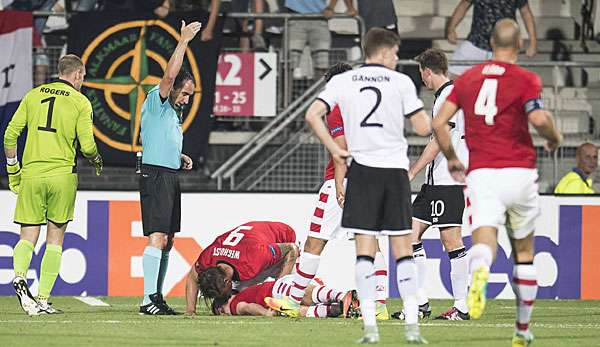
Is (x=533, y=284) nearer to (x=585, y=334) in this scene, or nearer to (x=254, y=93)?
(x=585, y=334)

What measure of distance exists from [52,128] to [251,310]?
237 centimetres

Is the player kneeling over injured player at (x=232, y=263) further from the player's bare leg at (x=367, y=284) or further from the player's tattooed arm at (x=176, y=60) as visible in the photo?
the player's bare leg at (x=367, y=284)

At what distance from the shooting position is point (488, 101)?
8.26 meters

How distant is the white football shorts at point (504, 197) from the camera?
321 inches

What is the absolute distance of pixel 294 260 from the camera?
39.1 ft

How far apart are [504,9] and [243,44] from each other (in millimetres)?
3457

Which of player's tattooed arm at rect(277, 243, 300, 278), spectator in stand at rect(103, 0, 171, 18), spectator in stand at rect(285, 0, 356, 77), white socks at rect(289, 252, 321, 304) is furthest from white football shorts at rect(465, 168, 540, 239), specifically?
spectator in stand at rect(103, 0, 171, 18)

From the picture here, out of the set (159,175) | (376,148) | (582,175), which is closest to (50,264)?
(159,175)

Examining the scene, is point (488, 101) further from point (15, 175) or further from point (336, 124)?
point (15, 175)

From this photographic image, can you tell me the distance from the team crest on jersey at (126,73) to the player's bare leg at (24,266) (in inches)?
179

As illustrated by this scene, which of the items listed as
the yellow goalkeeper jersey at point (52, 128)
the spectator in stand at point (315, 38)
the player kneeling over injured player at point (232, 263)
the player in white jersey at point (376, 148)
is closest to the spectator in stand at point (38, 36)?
the spectator in stand at point (315, 38)

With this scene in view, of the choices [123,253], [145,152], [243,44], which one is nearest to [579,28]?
[243,44]

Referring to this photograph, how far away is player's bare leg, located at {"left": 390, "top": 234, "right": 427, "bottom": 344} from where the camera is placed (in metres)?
8.37

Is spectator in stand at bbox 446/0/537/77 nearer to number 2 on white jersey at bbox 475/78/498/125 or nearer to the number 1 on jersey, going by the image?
the number 1 on jersey
